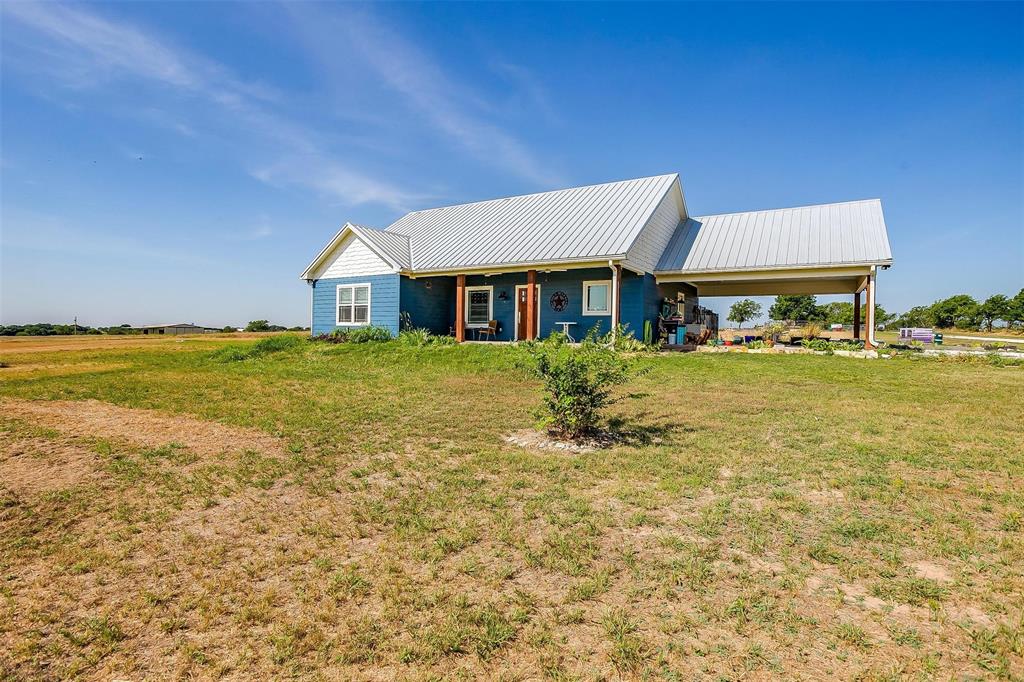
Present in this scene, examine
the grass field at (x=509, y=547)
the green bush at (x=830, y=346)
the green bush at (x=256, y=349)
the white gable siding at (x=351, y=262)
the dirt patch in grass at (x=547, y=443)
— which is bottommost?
the grass field at (x=509, y=547)

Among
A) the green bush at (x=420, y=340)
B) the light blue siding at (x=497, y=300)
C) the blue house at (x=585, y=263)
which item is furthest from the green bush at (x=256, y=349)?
the green bush at (x=420, y=340)

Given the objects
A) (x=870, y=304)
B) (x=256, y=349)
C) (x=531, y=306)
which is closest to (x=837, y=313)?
(x=870, y=304)

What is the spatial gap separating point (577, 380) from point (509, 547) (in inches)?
117

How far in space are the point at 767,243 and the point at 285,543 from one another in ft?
59.9

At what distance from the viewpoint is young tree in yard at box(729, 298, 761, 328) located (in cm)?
5559

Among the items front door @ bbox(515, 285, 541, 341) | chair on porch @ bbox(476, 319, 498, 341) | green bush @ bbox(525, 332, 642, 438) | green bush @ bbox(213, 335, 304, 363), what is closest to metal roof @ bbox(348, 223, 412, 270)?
chair on porch @ bbox(476, 319, 498, 341)

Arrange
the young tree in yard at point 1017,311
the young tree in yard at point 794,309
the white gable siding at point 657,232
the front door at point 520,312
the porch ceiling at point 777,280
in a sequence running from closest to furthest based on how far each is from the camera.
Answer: the porch ceiling at point 777,280, the white gable siding at point 657,232, the front door at point 520,312, the young tree in yard at point 1017,311, the young tree in yard at point 794,309

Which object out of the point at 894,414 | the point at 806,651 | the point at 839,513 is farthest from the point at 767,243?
the point at 806,651

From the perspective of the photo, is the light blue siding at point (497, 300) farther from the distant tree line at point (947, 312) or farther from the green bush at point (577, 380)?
the distant tree line at point (947, 312)

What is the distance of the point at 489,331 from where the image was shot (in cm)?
1852

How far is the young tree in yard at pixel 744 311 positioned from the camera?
55594 millimetres

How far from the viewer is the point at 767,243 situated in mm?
17172

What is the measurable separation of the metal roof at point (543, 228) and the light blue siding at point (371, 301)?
1501mm

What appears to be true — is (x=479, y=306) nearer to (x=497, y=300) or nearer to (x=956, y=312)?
(x=497, y=300)
